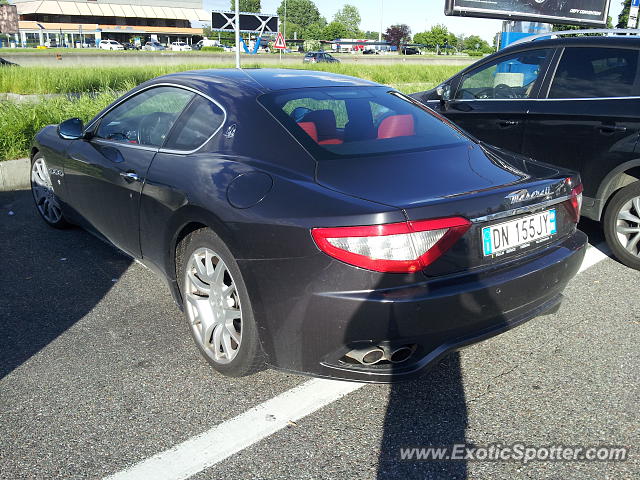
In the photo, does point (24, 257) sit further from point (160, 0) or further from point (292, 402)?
point (160, 0)

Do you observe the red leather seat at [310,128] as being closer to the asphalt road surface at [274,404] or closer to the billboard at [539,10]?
the asphalt road surface at [274,404]

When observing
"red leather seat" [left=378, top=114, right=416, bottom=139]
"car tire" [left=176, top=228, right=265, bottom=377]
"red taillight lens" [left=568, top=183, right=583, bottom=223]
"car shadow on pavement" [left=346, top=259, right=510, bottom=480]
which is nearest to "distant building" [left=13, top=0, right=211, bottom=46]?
"red leather seat" [left=378, top=114, right=416, bottom=139]

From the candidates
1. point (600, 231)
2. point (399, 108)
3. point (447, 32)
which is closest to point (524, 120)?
point (600, 231)

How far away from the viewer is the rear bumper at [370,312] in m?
A: 2.58

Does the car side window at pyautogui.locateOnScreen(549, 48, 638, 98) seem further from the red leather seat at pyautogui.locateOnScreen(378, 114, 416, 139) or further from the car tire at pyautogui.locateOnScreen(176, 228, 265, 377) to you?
the car tire at pyautogui.locateOnScreen(176, 228, 265, 377)

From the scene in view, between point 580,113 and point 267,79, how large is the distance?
286 cm

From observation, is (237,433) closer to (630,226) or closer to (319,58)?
(630,226)

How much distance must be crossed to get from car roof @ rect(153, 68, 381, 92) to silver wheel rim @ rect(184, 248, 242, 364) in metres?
1.06

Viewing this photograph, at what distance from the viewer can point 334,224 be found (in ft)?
8.53

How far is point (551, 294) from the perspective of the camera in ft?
10.4

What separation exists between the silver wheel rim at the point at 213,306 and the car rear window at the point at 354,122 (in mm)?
756

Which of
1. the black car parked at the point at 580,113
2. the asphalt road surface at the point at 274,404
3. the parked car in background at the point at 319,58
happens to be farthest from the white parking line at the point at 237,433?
the parked car in background at the point at 319,58

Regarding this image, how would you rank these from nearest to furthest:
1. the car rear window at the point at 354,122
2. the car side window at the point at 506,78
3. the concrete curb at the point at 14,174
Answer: the car rear window at the point at 354,122
the car side window at the point at 506,78
the concrete curb at the point at 14,174

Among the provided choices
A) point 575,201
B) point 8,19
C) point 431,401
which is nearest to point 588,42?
point 575,201
